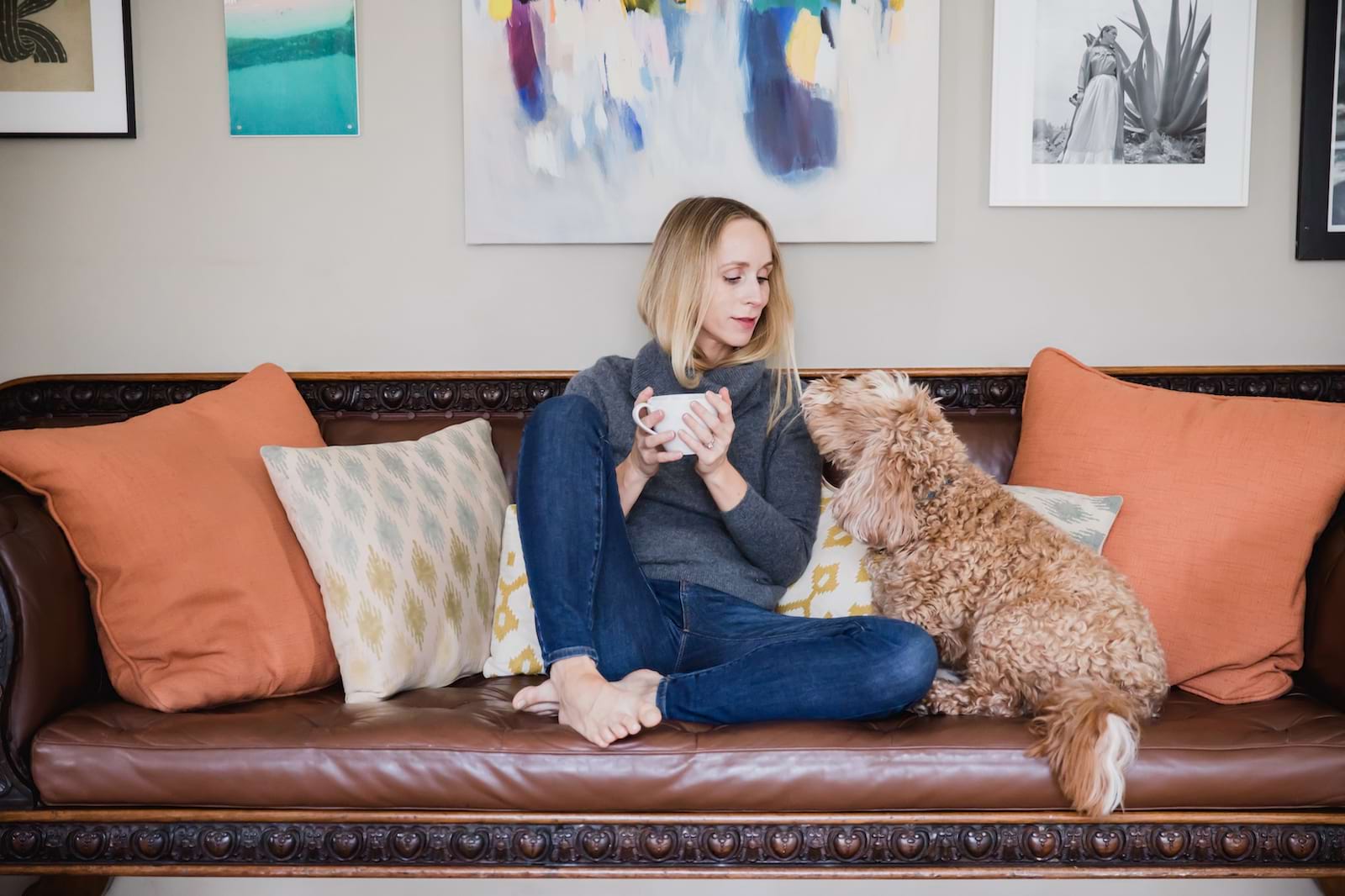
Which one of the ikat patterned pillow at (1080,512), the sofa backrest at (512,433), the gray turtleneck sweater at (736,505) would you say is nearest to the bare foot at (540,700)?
the gray turtleneck sweater at (736,505)

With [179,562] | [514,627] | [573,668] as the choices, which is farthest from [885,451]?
[179,562]

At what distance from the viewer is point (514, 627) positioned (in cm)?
187

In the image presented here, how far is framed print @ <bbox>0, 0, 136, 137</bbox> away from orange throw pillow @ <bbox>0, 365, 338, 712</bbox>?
1.08 metres

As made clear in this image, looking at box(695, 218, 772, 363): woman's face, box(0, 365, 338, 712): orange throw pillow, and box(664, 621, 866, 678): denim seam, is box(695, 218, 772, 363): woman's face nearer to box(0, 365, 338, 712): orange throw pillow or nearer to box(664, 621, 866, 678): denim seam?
box(664, 621, 866, 678): denim seam

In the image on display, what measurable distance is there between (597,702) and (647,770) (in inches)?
5.0

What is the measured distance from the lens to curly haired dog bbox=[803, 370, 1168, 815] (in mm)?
1491

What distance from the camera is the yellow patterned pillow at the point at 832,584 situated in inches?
74.3

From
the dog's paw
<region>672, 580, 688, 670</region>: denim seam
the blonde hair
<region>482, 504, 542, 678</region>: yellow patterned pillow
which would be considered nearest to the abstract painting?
the blonde hair

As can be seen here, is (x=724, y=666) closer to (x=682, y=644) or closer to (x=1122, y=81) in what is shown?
(x=682, y=644)

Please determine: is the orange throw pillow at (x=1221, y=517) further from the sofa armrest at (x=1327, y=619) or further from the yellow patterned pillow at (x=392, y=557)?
the yellow patterned pillow at (x=392, y=557)

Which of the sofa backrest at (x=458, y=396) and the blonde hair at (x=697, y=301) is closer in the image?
the blonde hair at (x=697, y=301)

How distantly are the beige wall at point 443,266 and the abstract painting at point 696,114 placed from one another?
78 mm

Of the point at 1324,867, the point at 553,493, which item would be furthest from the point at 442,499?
the point at 1324,867

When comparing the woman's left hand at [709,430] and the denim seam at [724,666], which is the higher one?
the woman's left hand at [709,430]
